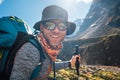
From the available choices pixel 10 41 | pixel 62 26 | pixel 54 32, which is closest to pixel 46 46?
pixel 54 32

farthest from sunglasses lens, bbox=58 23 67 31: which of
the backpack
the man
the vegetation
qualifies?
the vegetation

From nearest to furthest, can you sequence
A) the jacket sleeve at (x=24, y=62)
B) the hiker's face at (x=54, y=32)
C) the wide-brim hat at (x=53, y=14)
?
the jacket sleeve at (x=24, y=62)
the hiker's face at (x=54, y=32)
the wide-brim hat at (x=53, y=14)

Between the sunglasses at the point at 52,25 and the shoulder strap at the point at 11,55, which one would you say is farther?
the sunglasses at the point at 52,25

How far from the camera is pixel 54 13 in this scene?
3938 millimetres

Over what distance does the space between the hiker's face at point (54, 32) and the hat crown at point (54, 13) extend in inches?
3.1

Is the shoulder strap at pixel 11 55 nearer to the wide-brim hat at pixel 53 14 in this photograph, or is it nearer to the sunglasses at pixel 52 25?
the sunglasses at pixel 52 25

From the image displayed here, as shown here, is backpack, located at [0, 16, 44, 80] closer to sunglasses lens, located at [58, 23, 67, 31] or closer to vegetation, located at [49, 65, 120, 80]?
sunglasses lens, located at [58, 23, 67, 31]

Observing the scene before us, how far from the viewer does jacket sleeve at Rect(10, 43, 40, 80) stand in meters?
2.62

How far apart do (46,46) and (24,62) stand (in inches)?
41.0

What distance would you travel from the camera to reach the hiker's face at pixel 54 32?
12.3 feet

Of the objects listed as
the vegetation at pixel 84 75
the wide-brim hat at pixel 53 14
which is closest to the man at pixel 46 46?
the wide-brim hat at pixel 53 14

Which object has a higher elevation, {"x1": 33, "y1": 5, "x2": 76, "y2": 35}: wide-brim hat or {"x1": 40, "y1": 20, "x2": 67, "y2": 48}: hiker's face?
{"x1": 33, "y1": 5, "x2": 76, "y2": 35}: wide-brim hat

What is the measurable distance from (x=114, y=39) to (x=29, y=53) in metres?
90.5

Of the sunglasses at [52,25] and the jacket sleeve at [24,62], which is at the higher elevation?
the sunglasses at [52,25]
